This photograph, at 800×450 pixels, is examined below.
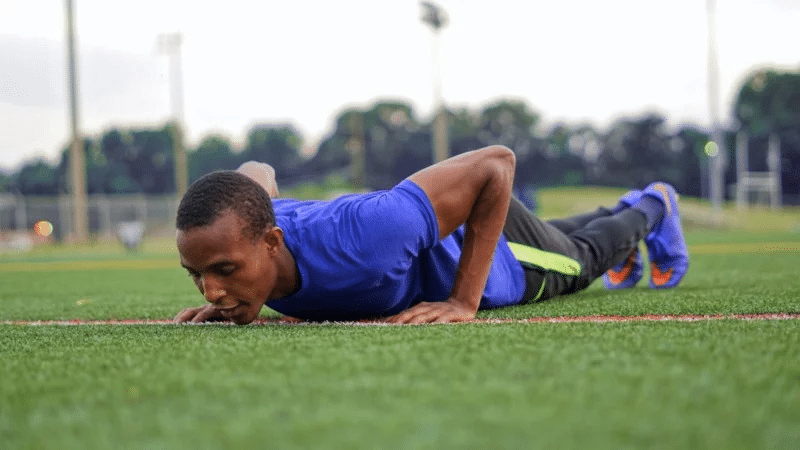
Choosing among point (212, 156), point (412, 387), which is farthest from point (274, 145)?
point (412, 387)

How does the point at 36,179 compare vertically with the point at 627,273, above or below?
above

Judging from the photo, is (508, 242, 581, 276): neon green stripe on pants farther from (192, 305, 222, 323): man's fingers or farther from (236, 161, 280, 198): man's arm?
(192, 305, 222, 323): man's fingers

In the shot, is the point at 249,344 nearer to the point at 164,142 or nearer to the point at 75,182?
the point at 75,182

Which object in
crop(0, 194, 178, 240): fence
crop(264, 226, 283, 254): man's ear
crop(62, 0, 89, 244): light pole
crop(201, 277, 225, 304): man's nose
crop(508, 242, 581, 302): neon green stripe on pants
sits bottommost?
crop(0, 194, 178, 240): fence

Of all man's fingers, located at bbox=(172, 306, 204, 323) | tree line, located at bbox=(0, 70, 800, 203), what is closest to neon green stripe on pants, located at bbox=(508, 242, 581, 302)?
man's fingers, located at bbox=(172, 306, 204, 323)

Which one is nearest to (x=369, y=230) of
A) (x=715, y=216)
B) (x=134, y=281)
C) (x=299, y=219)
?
(x=299, y=219)

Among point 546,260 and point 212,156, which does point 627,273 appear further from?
point 212,156

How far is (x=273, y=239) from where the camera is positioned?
8.86 feet

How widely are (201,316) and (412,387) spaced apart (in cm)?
187

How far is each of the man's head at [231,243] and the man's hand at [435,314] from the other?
0.45 metres

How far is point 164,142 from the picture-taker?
75.2 metres

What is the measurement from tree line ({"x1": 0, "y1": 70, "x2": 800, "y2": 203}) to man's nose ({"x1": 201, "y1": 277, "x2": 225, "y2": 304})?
5819 centimetres

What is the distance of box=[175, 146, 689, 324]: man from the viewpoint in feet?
8.48

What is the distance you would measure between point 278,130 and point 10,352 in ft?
277
